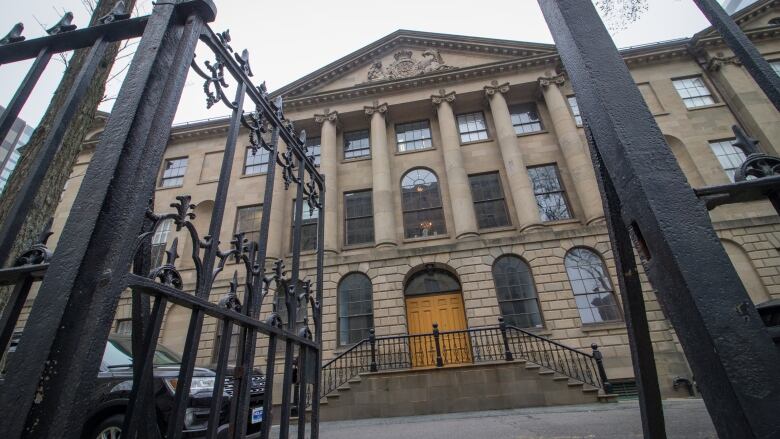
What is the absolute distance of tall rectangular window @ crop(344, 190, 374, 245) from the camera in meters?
16.1

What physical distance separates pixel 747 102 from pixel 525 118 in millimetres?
9586

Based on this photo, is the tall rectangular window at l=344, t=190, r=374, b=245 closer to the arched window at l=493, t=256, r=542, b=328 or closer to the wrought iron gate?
the arched window at l=493, t=256, r=542, b=328

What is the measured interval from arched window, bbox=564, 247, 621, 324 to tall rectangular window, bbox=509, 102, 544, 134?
691 cm

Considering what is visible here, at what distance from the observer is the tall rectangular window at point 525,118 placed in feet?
58.0

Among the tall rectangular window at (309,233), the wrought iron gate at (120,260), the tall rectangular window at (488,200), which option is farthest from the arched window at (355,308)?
the wrought iron gate at (120,260)

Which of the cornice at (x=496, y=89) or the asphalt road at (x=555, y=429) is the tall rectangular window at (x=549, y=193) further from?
the asphalt road at (x=555, y=429)

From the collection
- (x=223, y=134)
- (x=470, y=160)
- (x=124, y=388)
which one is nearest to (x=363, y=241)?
(x=470, y=160)

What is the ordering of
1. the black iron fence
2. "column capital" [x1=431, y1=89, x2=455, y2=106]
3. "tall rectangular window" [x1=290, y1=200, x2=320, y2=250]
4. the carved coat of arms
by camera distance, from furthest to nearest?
1. the carved coat of arms
2. "column capital" [x1=431, y1=89, x2=455, y2=106]
3. "tall rectangular window" [x1=290, y1=200, x2=320, y2=250]
4. the black iron fence

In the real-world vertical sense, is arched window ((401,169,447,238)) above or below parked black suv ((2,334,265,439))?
above

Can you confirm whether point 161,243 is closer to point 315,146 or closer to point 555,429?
point 315,146

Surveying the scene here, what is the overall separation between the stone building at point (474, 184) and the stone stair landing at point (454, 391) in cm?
335

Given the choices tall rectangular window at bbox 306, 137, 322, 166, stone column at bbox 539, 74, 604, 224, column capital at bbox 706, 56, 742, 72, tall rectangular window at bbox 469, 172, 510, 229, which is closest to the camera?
stone column at bbox 539, 74, 604, 224

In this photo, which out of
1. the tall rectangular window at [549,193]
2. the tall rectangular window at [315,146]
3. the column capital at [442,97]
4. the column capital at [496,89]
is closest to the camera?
the tall rectangular window at [549,193]

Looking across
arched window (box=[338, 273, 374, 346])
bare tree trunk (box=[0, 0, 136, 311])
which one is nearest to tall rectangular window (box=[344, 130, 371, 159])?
arched window (box=[338, 273, 374, 346])
